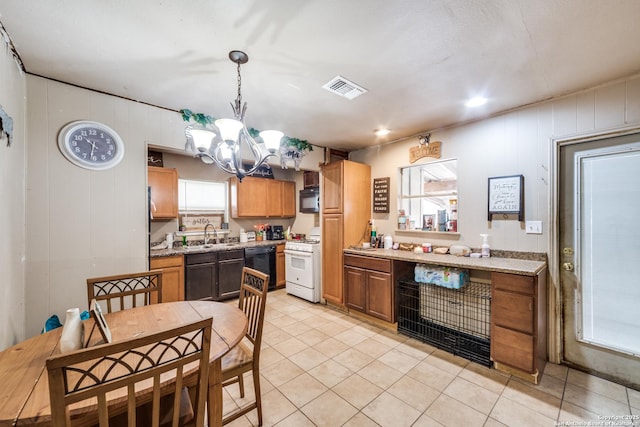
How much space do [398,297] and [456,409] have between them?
1329 mm

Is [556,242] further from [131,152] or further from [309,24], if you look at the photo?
[131,152]

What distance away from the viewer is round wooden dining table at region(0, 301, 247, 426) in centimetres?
89

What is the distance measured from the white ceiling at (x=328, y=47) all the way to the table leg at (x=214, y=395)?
1846 millimetres

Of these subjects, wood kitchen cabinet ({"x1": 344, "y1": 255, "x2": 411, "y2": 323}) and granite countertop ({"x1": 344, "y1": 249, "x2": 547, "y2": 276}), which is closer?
granite countertop ({"x1": 344, "y1": 249, "x2": 547, "y2": 276})

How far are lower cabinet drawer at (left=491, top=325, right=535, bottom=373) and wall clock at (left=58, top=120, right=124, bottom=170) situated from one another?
370 cm

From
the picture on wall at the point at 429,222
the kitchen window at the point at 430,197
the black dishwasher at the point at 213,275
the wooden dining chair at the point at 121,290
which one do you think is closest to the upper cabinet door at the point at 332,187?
the kitchen window at the point at 430,197

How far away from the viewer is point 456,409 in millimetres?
1875

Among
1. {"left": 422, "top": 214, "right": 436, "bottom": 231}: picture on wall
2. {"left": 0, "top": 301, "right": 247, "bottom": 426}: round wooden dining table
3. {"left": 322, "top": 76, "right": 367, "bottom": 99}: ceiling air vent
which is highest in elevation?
{"left": 322, "top": 76, "right": 367, "bottom": 99}: ceiling air vent

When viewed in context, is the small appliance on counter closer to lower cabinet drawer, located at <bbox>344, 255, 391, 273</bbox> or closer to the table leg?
lower cabinet drawer, located at <bbox>344, 255, 391, 273</bbox>

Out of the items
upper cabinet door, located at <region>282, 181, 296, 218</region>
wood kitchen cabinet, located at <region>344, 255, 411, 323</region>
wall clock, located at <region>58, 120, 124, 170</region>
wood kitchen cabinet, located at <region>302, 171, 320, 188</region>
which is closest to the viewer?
wall clock, located at <region>58, 120, 124, 170</region>

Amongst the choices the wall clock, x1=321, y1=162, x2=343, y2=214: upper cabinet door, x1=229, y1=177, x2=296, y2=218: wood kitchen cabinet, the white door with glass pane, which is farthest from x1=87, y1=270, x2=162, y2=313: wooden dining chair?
the white door with glass pane

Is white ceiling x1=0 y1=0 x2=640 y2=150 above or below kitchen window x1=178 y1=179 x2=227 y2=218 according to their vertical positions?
above

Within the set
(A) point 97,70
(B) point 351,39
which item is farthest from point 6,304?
(B) point 351,39

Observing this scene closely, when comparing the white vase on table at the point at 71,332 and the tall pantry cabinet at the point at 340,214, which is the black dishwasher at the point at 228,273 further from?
the white vase on table at the point at 71,332
